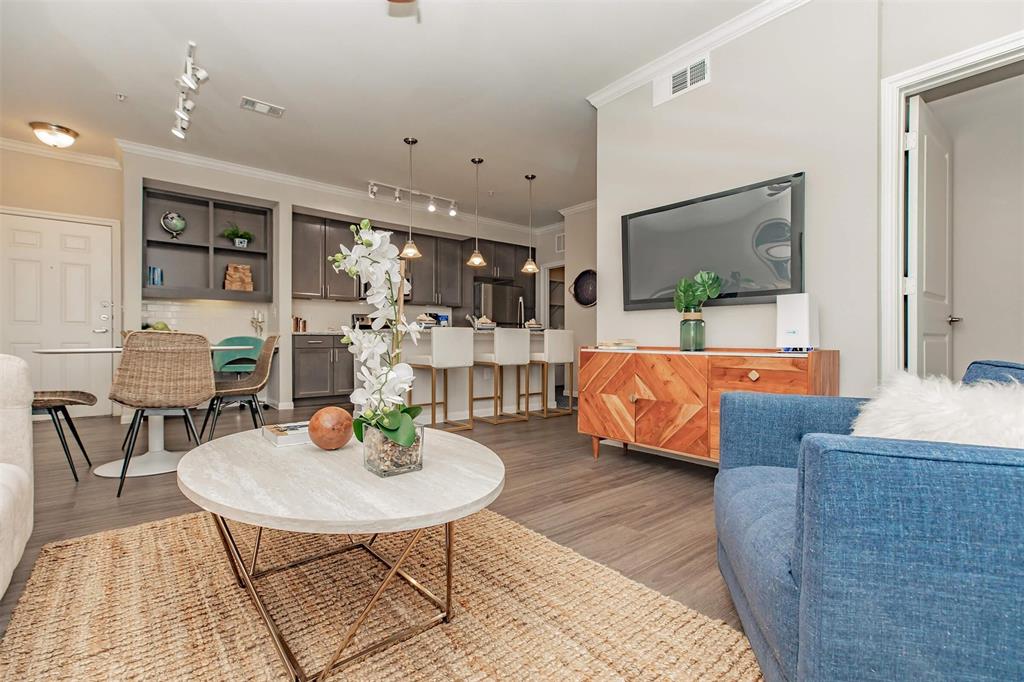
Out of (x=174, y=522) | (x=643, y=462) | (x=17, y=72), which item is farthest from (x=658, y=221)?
(x=17, y=72)

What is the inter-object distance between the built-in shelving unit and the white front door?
0.46 metres

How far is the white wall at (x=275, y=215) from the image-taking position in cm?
482

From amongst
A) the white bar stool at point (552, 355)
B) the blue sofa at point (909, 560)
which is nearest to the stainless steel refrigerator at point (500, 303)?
the white bar stool at point (552, 355)

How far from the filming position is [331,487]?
3.96 ft

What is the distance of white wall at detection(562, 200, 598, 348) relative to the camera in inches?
262

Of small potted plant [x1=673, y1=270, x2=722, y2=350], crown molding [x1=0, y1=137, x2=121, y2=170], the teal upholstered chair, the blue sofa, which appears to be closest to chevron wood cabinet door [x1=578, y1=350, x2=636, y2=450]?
small potted plant [x1=673, y1=270, x2=722, y2=350]

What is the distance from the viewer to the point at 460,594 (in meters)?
1.51

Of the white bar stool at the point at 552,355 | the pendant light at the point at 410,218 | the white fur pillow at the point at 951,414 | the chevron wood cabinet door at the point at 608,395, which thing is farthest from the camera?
the white bar stool at the point at 552,355

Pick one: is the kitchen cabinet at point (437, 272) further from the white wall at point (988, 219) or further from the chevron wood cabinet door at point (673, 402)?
the white wall at point (988, 219)

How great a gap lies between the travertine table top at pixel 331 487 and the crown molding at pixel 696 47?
9.93 ft

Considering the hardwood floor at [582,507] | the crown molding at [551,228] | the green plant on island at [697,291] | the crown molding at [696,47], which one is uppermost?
the crown molding at [696,47]

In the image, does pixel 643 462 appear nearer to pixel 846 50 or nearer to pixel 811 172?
pixel 811 172

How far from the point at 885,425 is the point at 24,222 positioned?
6987 millimetres

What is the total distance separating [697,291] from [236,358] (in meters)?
5.00
